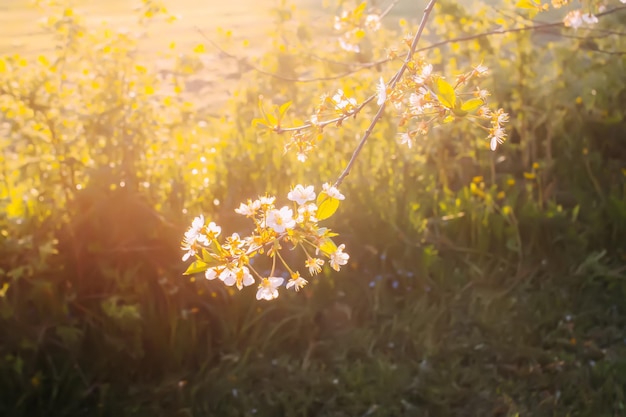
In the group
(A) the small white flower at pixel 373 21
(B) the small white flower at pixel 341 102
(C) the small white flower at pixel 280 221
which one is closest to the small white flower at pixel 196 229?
(C) the small white flower at pixel 280 221

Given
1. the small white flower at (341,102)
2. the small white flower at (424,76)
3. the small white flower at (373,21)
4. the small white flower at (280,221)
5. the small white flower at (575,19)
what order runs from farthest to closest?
the small white flower at (373,21) → the small white flower at (575,19) → the small white flower at (341,102) → the small white flower at (424,76) → the small white flower at (280,221)

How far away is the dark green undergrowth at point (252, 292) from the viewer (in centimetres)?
276

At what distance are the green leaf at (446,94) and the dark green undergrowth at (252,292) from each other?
1.60m

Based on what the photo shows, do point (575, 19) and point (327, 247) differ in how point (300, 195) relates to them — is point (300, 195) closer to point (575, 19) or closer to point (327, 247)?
point (327, 247)

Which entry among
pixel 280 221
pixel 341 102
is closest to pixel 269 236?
pixel 280 221

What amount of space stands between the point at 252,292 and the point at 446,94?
183cm

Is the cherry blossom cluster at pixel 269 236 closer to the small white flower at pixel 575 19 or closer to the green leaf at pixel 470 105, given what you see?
the green leaf at pixel 470 105

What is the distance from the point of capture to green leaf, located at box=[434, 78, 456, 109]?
1.37 metres

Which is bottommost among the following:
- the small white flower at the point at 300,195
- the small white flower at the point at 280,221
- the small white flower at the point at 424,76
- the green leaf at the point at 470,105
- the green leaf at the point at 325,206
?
the small white flower at the point at 280,221

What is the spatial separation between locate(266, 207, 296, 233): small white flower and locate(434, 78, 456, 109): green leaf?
13.8 inches

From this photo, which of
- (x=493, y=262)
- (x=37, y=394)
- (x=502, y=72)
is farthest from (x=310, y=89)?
(x=37, y=394)

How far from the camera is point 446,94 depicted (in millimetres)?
1385

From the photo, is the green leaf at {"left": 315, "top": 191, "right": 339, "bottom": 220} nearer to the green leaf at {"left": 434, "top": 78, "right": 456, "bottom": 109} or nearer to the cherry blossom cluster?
the cherry blossom cluster

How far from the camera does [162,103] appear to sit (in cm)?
316
